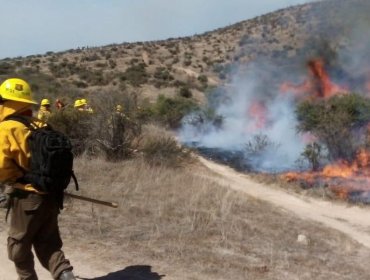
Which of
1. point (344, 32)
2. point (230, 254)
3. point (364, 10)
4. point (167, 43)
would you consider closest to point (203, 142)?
point (344, 32)

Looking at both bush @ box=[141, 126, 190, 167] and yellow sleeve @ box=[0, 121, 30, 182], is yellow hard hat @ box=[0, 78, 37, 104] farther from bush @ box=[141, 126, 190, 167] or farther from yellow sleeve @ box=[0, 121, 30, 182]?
bush @ box=[141, 126, 190, 167]

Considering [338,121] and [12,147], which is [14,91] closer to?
[12,147]

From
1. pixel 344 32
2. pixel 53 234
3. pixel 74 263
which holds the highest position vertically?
pixel 344 32

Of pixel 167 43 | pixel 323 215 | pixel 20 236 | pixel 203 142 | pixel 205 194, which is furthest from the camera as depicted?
pixel 167 43

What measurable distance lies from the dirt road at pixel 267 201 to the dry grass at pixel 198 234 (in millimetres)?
255

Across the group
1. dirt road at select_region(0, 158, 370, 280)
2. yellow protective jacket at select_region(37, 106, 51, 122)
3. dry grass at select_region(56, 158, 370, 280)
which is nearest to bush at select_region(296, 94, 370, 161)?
dirt road at select_region(0, 158, 370, 280)

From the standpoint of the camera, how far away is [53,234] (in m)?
5.27

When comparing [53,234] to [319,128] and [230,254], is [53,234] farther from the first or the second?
[319,128]

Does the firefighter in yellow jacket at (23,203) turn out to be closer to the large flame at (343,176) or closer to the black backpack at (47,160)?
the black backpack at (47,160)

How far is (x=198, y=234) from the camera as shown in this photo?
27.6 feet

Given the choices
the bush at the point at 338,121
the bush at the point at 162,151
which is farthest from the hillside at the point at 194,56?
the bush at the point at 162,151

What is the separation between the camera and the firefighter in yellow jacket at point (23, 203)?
4785 mm

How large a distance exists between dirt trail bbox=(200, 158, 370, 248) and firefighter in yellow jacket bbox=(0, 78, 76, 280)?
6.29 metres

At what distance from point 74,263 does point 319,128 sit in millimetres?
11517
